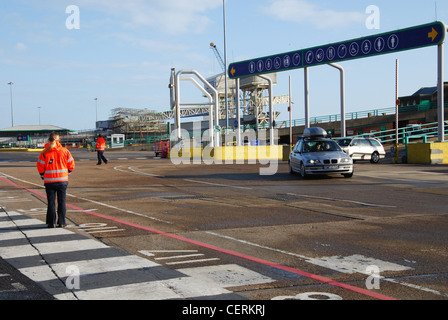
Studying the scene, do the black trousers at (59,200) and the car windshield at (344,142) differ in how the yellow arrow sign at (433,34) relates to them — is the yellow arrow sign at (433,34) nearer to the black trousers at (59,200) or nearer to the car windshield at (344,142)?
the car windshield at (344,142)

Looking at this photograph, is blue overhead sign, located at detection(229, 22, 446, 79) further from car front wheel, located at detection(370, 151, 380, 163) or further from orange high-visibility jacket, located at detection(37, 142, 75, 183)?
orange high-visibility jacket, located at detection(37, 142, 75, 183)

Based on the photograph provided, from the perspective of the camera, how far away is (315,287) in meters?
5.16

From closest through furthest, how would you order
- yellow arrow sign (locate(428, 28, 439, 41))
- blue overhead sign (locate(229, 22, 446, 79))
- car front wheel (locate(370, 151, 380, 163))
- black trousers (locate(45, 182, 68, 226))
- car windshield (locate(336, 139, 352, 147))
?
black trousers (locate(45, 182, 68, 226)) < yellow arrow sign (locate(428, 28, 439, 41)) < blue overhead sign (locate(229, 22, 446, 79)) < car windshield (locate(336, 139, 352, 147)) < car front wheel (locate(370, 151, 380, 163))

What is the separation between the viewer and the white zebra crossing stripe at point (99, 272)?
4.96 metres

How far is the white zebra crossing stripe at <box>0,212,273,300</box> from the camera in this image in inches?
195

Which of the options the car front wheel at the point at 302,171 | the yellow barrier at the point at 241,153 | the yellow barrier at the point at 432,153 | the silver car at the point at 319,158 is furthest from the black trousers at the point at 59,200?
the yellow barrier at the point at 241,153

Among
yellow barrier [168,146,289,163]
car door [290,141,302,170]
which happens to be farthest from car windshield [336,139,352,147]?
car door [290,141,302,170]

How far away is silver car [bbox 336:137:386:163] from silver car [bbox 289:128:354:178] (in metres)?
8.15

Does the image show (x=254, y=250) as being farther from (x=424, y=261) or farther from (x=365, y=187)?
(x=365, y=187)

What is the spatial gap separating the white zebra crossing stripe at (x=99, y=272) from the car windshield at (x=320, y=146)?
13.5m

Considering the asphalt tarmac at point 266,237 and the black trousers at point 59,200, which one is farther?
the black trousers at point 59,200

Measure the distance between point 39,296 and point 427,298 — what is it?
3794 mm

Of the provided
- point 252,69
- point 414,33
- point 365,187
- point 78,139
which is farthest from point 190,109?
point 365,187
